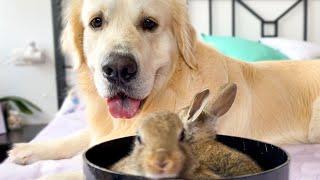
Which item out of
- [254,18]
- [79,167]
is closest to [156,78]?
[79,167]

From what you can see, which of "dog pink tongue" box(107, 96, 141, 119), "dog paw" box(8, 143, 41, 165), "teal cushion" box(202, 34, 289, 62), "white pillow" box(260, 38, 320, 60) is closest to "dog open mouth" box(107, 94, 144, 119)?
"dog pink tongue" box(107, 96, 141, 119)

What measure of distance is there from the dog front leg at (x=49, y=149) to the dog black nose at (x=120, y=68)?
0.45m

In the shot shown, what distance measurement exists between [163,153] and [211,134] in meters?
0.10

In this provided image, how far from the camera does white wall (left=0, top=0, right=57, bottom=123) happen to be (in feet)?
10.1

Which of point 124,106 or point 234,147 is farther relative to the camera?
point 124,106

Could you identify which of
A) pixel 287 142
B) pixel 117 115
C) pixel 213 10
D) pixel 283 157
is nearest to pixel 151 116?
pixel 283 157

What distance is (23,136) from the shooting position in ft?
9.24

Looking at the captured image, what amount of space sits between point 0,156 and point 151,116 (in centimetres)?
255

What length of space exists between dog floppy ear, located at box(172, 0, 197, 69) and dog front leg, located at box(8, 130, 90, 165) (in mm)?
435

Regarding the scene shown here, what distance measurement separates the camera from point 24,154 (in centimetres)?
129

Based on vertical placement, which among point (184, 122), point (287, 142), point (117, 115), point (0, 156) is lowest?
point (0, 156)

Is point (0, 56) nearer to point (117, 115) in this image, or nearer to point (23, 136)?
point (23, 136)

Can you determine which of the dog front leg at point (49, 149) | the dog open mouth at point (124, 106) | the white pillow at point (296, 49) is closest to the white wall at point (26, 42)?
the white pillow at point (296, 49)

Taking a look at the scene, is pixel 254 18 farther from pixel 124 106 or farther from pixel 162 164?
pixel 162 164
